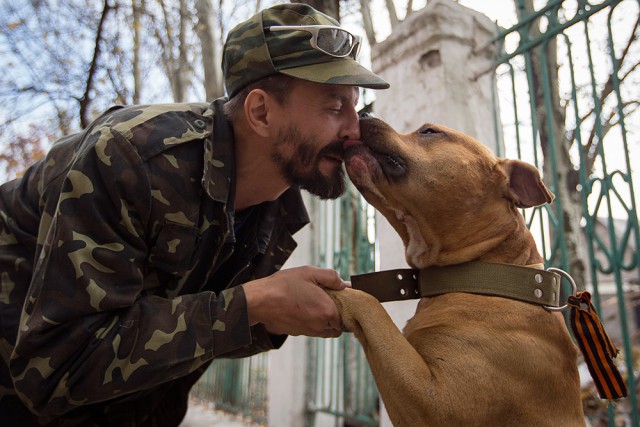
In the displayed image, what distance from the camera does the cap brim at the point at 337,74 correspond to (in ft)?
6.95

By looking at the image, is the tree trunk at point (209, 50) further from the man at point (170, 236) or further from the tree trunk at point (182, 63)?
the man at point (170, 236)

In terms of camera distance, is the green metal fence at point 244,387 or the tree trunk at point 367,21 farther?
the tree trunk at point 367,21

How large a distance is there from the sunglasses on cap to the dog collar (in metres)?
0.98

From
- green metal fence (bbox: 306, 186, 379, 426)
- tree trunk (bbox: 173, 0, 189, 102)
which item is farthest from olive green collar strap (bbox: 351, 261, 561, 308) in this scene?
tree trunk (bbox: 173, 0, 189, 102)

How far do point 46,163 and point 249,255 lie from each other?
1.01 meters

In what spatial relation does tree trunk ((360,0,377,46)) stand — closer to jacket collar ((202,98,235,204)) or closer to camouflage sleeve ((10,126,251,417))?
jacket collar ((202,98,235,204))

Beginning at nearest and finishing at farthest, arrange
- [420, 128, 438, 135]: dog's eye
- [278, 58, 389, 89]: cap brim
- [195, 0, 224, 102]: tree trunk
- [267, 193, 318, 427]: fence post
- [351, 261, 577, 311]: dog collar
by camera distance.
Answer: [351, 261, 577, 311]: dog collar < [278, 58, 389, 89]: cap brim < [420, 128, 438, 135]: dog's eye < [267, 193, 318, 427]: fence post < [195, 0, 224, 102]: tree trunk

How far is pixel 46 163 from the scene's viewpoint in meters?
2.29

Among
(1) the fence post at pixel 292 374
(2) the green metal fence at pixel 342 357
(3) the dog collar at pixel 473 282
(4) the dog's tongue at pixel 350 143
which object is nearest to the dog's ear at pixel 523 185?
(3) the dog collar at pixel 473 282

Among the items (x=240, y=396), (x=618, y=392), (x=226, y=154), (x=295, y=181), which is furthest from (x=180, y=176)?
(x=240, y=396)

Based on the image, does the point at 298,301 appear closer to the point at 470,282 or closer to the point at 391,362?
the point at 391,362

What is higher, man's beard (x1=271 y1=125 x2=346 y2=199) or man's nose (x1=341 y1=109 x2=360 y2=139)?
man's nose (x1=341 y1=109 x2=360 y2=139)

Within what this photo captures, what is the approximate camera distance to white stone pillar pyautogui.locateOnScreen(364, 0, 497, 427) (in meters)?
3.23

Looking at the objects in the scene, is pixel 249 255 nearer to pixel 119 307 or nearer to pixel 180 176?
pixel 180 176
